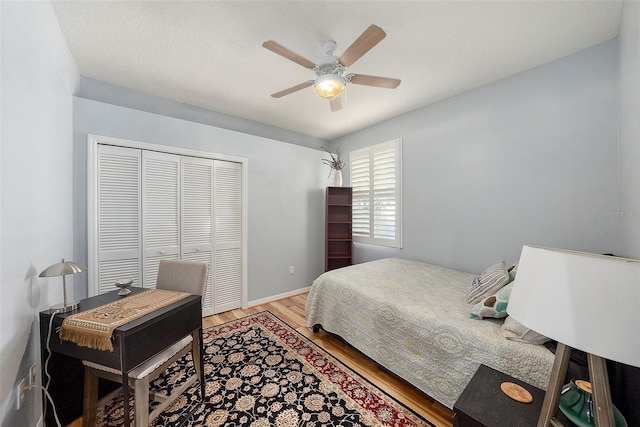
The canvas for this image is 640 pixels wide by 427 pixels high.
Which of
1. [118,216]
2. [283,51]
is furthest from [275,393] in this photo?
[283,51]

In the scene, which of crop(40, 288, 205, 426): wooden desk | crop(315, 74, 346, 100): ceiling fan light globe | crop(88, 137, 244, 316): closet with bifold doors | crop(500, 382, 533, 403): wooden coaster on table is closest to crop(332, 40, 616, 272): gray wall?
crop(500, 382, 533, 403): wooden coaster on table

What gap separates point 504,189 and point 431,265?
46.1 inches

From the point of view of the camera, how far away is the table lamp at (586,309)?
0.60m

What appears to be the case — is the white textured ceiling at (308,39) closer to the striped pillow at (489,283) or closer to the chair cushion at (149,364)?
the striped pillow at (489,283)

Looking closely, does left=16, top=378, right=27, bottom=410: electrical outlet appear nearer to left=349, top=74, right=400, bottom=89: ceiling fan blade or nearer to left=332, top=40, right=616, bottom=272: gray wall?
left=349, top=74, right=400, bottom=89: ceiling fan blade

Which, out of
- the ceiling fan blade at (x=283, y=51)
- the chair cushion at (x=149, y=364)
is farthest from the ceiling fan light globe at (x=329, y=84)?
the chair cushion at (x=149, y=364)

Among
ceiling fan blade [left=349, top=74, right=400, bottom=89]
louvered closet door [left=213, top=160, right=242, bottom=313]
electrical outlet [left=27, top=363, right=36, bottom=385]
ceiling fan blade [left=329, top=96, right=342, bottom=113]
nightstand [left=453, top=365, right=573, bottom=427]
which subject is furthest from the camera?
louvered closet door [left=213, top=160, right=242, bottom=313]

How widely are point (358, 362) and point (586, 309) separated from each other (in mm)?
1858

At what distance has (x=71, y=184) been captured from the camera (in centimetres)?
217

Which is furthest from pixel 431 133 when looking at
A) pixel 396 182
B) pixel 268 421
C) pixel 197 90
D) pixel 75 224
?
pixel 75 224

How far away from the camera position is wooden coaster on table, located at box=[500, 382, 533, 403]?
1.09m

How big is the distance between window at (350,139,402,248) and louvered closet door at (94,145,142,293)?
9.89 ft

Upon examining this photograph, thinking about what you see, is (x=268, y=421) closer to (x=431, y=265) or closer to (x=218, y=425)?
(x=218, y=425)

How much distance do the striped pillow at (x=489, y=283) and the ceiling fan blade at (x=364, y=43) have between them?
73.5 inches
